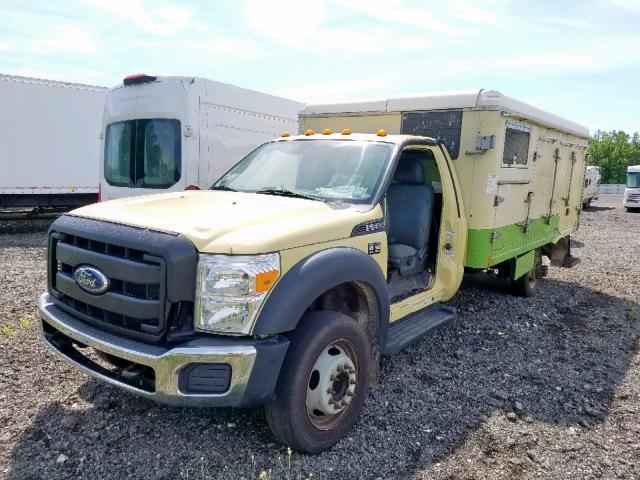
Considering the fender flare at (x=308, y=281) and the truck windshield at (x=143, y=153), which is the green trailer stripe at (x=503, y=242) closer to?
the fender flare at (x=308, y=281)

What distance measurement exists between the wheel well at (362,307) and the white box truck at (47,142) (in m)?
11.1

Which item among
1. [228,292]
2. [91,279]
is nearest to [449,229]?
[228,292]

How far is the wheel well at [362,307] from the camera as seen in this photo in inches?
144

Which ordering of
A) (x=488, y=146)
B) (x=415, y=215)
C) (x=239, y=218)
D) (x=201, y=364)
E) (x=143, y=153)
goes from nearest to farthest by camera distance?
(x=201, y=364)
(x=239, y=218)
(x=415, y=215)
(x=488, y=146)
(x=143, y=153)

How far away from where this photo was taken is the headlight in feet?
8.94

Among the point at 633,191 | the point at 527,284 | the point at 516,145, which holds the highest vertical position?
the point at 516,145

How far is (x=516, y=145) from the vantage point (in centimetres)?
563

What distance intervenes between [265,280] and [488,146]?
3157mm

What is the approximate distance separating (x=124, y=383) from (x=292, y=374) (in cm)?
97

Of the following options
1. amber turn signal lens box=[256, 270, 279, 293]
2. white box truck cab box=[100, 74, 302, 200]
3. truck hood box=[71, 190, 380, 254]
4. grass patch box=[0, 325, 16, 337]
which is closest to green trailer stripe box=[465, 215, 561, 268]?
truck hood box=[71, 190, 380, 254]

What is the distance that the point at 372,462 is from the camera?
3.12 meters

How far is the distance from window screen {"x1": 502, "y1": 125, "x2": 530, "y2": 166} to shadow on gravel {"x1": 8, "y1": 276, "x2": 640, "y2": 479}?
6.46 ft

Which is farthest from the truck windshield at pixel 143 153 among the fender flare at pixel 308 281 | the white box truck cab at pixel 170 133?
the fender flare at pixel 308 281

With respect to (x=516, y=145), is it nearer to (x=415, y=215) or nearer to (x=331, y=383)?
(x=415, y=215)
